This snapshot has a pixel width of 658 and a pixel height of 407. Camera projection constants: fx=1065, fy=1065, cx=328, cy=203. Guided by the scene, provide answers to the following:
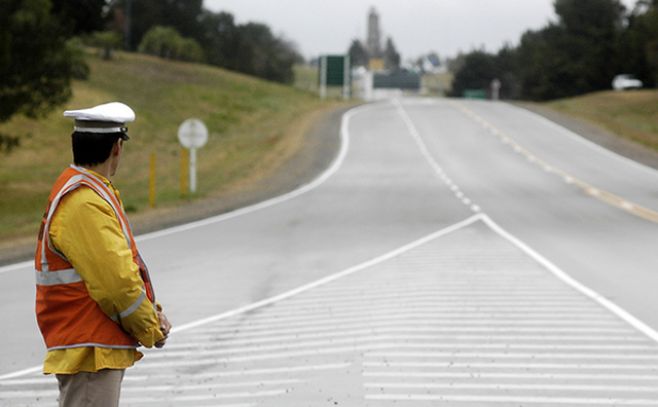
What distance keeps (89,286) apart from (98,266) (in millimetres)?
88

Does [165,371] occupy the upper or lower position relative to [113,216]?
lower

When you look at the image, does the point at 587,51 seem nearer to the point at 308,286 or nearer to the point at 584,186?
the point at 584,186

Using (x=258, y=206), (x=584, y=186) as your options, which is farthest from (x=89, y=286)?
(x=584, y=186)

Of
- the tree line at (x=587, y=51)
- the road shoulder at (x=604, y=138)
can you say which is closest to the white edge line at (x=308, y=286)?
the road shoulder at (x=604, y=138)

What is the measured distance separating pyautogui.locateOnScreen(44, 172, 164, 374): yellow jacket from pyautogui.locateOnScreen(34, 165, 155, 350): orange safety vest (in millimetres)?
31

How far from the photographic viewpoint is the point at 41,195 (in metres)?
36.0

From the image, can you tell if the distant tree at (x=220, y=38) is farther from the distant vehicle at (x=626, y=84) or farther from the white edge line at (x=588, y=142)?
the white edge line at (x=588, y=142)

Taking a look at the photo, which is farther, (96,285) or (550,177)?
(550,177)

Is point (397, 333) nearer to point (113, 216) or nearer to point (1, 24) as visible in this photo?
point (113, 216)

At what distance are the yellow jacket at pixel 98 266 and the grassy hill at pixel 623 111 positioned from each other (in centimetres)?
5007

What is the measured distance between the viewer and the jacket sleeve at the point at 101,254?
4008 millimetres

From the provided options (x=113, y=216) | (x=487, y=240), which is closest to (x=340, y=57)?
(x=487, y=240)

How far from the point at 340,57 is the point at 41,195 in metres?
46.1

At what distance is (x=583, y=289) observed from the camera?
1310cm
